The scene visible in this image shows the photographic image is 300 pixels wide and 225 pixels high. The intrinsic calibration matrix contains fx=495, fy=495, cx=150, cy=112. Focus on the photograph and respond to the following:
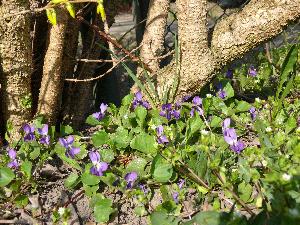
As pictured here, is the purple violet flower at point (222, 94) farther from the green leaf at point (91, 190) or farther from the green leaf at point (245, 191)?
the green leaf at point (91, 190)

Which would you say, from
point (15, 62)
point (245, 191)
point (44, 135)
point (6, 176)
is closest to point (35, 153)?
point (44, 135)

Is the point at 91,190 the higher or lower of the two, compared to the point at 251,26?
lower

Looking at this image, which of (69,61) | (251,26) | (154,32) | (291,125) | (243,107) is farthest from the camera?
(154,32)

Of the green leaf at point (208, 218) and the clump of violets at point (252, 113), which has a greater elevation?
the clump of violets at point (252, 113)

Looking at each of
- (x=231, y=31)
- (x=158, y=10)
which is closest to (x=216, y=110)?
(x=231, y=31)

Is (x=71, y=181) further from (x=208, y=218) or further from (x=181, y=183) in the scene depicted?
(x=208, y=218)

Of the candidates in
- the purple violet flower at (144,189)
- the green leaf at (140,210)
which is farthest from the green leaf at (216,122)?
the green leaf at (140,210)
